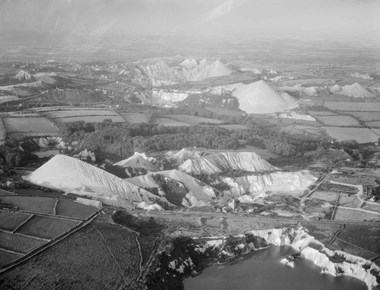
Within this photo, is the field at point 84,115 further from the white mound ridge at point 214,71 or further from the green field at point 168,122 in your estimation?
the white mound ridge at point 214,71

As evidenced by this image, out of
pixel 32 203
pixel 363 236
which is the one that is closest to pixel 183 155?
pixel 32 203

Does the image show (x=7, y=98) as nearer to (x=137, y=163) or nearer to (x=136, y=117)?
(x=136, y=117)

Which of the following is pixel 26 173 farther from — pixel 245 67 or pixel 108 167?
pixel 245 67

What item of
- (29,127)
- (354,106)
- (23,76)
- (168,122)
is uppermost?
(23,76)

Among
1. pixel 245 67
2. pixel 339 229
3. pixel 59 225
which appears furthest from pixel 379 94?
pixel 59 225

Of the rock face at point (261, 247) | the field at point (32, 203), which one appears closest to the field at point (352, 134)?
the rock face at point (261, 247)

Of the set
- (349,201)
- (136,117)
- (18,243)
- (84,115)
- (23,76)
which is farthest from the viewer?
(23,76)
